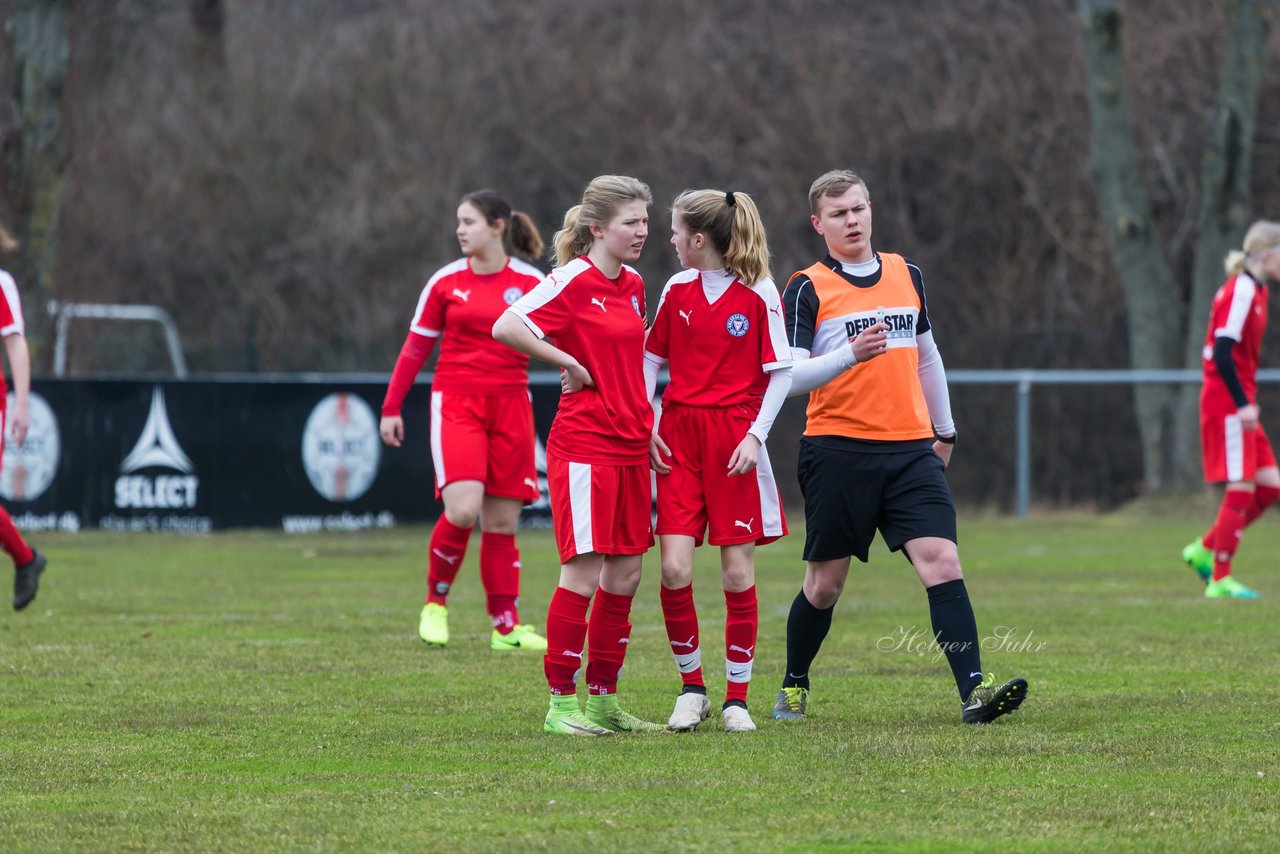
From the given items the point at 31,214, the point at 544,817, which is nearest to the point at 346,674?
the point at 544,817

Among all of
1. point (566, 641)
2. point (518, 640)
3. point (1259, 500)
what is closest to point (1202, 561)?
point (1259, 500)

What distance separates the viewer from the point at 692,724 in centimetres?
615

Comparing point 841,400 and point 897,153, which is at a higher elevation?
point 897,153

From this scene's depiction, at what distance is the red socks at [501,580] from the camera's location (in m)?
8.73

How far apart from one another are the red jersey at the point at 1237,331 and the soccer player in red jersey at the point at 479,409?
13.8ft

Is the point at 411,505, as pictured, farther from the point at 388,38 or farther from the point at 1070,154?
the point at 388,38

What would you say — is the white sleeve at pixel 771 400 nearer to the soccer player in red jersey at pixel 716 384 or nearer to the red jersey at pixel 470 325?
the soccer player in red jersey at pixel 716 384

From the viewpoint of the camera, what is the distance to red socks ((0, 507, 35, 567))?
9094mm

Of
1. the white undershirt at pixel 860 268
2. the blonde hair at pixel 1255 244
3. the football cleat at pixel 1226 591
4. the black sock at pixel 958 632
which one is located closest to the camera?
the black sock at pixel 958 632

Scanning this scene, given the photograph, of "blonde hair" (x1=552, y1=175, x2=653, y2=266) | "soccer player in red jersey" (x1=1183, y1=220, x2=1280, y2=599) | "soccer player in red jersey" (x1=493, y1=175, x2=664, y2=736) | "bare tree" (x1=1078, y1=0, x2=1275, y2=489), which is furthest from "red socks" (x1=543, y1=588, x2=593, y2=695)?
"bare tree" (x1=1078, y1=0, x2=1275, y2=489)

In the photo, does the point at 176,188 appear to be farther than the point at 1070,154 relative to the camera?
Yes

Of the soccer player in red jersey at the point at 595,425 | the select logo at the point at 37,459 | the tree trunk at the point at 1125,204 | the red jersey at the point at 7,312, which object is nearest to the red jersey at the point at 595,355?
the soccer player in red jersey at the point at 595,425

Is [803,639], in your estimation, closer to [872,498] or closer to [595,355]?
[872,498]

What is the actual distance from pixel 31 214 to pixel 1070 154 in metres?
13.2
